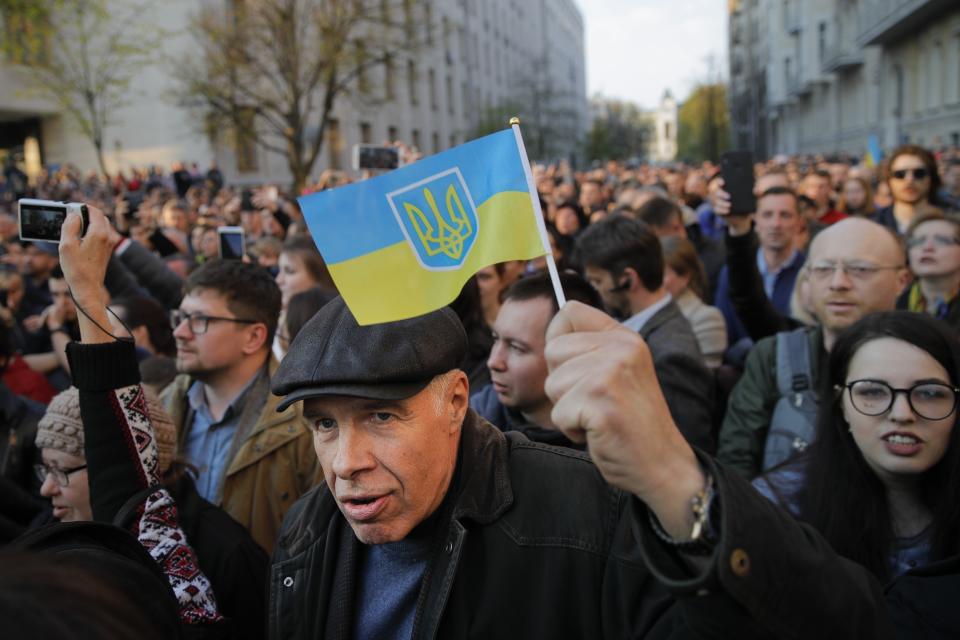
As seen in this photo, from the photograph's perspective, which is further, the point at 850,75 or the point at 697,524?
the point at 850,75

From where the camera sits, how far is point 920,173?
671 centimetres

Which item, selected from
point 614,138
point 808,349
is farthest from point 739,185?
point 614,138

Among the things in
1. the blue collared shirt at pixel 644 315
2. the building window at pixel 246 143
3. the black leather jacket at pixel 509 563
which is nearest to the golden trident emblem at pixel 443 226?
the black leather jacket at pixel 509 563

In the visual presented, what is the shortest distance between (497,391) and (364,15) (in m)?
25.8

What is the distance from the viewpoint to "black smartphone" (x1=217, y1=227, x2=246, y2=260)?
5.05 m

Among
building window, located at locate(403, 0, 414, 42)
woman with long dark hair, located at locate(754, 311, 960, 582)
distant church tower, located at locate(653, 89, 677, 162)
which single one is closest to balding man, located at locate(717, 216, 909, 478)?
woman with long dark hair, located at locate(754, 311, 960, 582)

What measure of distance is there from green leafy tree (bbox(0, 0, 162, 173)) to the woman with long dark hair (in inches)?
1014

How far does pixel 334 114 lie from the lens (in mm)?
35250

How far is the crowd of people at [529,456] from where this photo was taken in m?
1.35

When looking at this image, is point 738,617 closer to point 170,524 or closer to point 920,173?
point 170,524

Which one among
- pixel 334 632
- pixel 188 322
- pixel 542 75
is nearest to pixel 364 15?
pixel 188 322

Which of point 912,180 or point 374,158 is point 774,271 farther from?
point 374,158

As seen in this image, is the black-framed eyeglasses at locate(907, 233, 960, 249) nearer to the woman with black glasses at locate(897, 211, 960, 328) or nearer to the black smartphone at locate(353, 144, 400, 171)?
the woman with black glasses at locate(897, 211, 960, 328)

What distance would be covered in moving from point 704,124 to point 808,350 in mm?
57014
